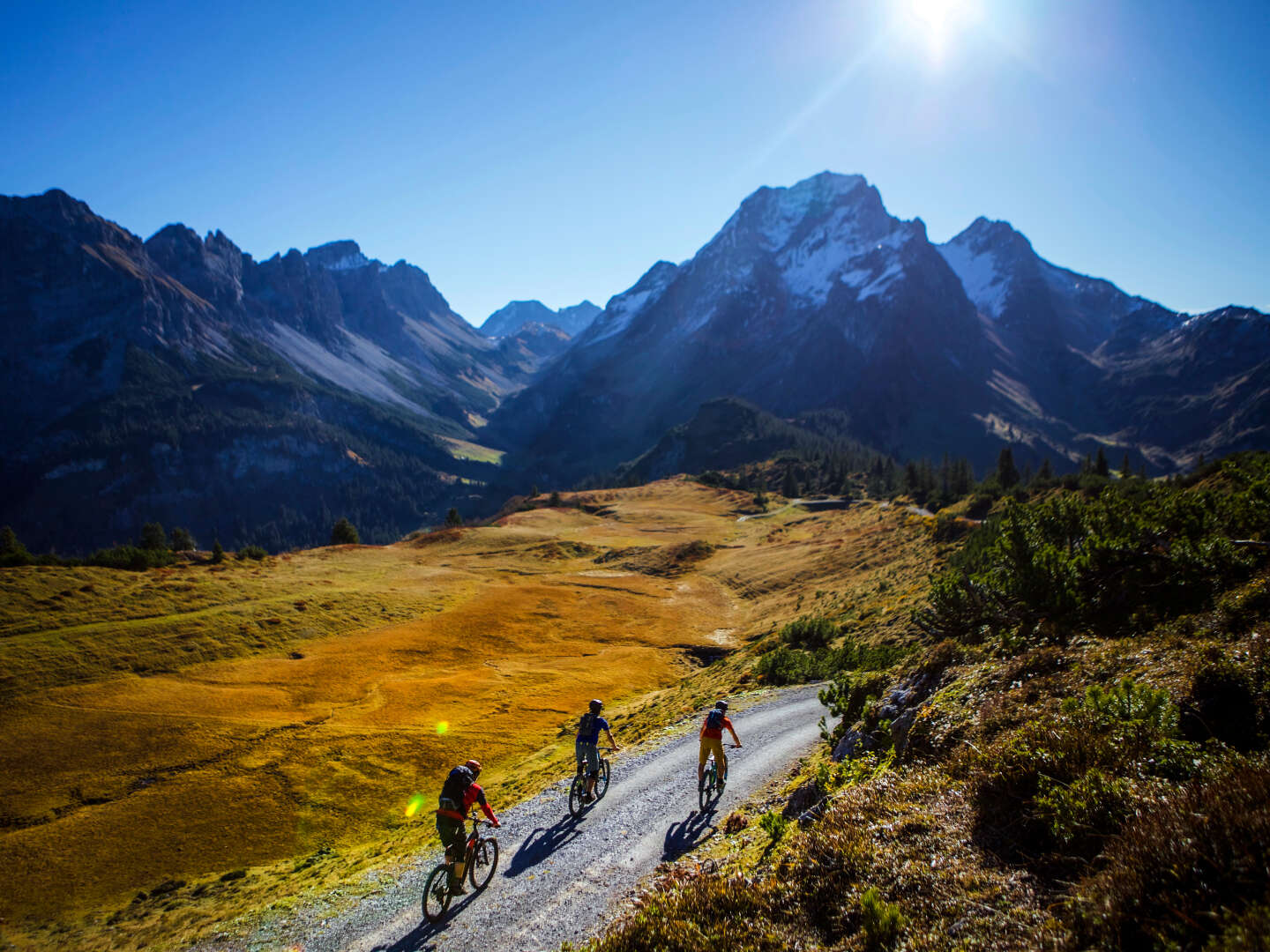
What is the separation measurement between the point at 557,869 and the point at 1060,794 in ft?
36.9

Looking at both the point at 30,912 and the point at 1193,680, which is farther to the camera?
the point at 30,912

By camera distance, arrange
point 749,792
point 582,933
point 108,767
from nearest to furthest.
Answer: point 582,933, point 749,792, point 108,767

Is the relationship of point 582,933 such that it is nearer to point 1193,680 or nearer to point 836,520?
point 1193,680

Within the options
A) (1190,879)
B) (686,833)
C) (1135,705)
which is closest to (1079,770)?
(1135,705)

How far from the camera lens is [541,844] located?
15.1 meters

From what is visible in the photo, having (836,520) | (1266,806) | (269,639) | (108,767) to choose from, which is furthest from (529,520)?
(1266,806)

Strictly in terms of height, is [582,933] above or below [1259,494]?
below

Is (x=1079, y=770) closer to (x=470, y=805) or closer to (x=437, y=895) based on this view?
(x=470, y=805)

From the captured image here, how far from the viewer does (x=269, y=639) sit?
37.8 m

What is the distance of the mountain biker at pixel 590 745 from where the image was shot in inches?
661

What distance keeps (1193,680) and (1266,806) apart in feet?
12.3

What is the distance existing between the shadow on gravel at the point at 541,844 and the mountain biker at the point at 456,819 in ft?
4.88

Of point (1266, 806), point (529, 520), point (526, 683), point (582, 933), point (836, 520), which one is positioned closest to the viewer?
point (1266, 806)

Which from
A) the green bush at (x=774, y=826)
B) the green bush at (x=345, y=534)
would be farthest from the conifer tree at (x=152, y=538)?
the green bush at (x=774, y=826)
